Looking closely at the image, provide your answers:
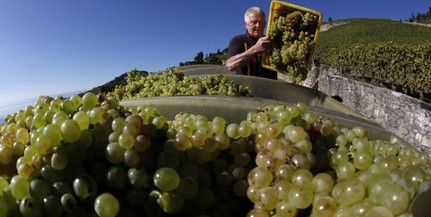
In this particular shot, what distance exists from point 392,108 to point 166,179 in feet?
34.3

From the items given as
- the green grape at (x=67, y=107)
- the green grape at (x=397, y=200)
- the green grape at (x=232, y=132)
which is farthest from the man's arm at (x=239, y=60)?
the green grape at (x=397, y=200)

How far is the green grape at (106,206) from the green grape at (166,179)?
11cm

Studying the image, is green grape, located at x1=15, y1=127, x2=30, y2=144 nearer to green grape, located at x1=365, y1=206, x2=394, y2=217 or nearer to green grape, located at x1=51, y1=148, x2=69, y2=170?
green grape, located at x1=51, y1=148, x2=69, y2=170

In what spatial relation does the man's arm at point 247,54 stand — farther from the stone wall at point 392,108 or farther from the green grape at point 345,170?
the stone wall at point 392,108

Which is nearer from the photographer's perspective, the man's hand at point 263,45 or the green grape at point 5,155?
the green grape at point 5,155

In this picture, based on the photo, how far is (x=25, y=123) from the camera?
1.38 m

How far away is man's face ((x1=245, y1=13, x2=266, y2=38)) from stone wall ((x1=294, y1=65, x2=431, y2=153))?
2748 millimetres

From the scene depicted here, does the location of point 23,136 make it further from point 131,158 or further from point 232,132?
point 232,132

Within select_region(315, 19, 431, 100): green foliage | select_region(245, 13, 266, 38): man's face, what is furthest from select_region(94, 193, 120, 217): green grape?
select_region(315, 19, 431, 100): green foliage

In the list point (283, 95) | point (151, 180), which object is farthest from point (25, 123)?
point (283, 95)

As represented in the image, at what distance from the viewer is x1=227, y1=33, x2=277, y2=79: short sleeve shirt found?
173 inches

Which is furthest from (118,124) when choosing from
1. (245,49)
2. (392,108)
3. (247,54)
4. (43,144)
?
(392,108)

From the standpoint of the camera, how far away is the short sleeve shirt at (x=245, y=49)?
Result: 441 centimetres

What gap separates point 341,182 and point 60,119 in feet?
2.42
